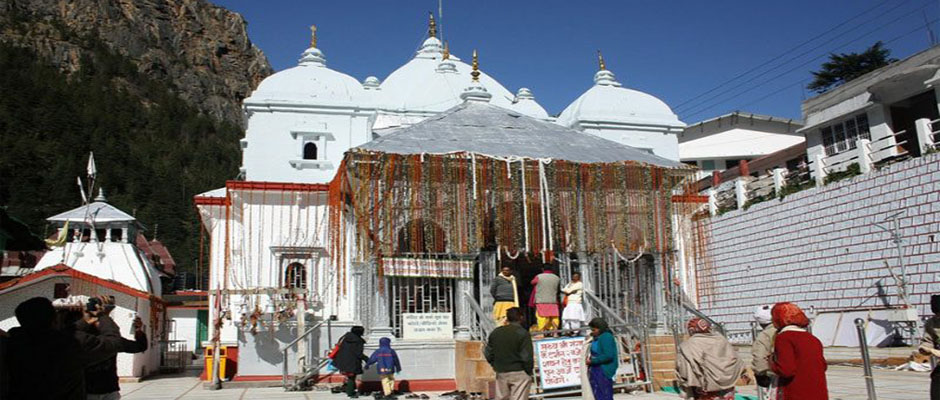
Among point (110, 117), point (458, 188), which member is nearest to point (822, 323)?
point (458, 188)

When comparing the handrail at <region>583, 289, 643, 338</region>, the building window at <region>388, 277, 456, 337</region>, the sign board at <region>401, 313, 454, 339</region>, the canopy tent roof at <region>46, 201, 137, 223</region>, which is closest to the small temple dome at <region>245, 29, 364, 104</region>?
the canopy tent roof at <region>46, 201, 137, 223</region>

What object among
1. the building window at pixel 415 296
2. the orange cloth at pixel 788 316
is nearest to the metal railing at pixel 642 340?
the building window at pixel 415 296

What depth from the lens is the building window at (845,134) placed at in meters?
22.4

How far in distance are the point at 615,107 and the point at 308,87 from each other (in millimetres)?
10868

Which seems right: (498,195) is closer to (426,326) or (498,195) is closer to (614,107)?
(426,326)

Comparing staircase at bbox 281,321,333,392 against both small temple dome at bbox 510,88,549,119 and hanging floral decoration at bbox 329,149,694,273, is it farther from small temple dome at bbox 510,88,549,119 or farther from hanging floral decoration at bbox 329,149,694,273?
small temple dome at bbox 510,88,549,119

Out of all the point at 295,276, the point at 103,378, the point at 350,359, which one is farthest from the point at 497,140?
the point at 103,378

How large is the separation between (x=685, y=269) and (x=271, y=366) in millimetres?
13073

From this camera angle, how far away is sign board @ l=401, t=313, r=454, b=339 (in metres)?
15.1

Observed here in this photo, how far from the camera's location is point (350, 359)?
13.8m

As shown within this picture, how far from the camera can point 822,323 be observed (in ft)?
64.2

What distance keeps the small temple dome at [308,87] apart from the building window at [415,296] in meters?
10.3

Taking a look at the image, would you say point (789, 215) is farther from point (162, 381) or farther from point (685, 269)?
point (162, 381)

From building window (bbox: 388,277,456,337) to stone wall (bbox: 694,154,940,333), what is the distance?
10755 millimetres
